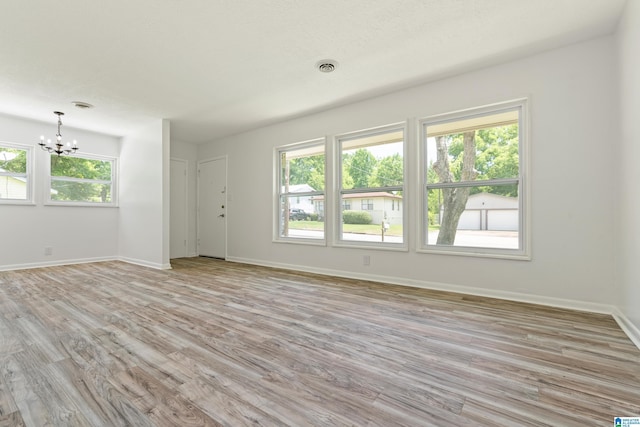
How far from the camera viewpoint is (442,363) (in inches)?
68.7

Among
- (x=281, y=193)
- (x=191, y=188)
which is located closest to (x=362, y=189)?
(x=281, y=193)

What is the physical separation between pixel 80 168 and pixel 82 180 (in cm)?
23

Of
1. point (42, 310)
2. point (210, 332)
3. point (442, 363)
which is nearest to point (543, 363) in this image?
point (442, 363)

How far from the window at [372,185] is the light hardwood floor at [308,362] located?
112 cm

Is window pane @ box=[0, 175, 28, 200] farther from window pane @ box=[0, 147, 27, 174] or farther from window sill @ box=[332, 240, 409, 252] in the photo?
window sill @ box=[332, 240, 409, 252]

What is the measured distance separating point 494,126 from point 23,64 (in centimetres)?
515

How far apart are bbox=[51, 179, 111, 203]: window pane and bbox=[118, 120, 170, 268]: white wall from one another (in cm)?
32

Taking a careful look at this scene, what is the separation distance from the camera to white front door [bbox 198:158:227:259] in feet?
19.8

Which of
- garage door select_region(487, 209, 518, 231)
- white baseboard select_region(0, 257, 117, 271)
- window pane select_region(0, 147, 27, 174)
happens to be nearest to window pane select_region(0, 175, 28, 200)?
window pane select_region(0, 147, 27, 174)

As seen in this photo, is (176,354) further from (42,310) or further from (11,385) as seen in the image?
(42,310)

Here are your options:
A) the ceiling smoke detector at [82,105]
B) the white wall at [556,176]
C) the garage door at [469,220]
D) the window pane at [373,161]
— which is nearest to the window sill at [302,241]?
the window pane at [373,161]

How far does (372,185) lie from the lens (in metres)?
4.15

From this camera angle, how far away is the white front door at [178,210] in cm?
622

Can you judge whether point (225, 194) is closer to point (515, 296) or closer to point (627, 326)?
point (515, 296)
